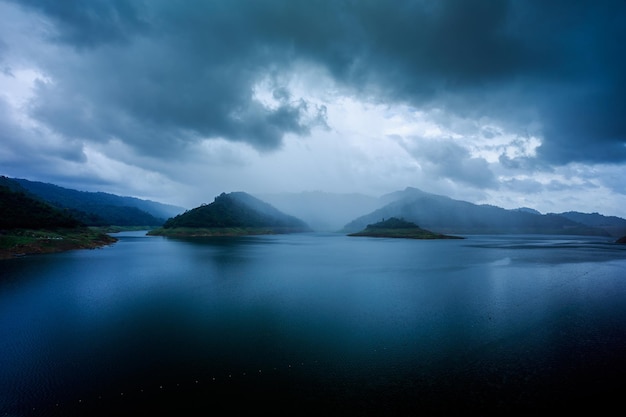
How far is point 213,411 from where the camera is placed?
9305 mm

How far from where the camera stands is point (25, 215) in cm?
5934

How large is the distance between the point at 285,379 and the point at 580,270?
4511cm

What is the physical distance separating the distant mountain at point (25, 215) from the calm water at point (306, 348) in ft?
128

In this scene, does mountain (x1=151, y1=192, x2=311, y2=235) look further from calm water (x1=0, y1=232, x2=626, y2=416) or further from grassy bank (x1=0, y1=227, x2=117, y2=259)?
calm water (x1=0, y1=232, x2=626, y2=416)

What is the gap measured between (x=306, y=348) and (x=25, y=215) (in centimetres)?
7282

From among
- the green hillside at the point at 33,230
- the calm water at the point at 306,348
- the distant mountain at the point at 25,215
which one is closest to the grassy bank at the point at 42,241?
the green hillside at the point at 33,230

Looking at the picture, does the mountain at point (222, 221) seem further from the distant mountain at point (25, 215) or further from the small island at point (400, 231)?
the distant mountain at point (25, 215)

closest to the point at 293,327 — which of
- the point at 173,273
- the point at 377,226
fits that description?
the point at 173,273

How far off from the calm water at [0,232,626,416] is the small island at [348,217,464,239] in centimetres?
10928

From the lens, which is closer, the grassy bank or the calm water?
the calm water

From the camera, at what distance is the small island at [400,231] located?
437 feet

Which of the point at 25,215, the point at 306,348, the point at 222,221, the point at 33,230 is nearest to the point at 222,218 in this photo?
the point at 222,221

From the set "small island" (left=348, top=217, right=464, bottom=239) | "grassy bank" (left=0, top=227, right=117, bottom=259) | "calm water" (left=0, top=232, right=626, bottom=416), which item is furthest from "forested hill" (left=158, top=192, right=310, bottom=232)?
"calm water" (left=0, top=232, right=626, bottom=416)

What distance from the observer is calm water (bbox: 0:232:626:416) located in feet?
32.6
